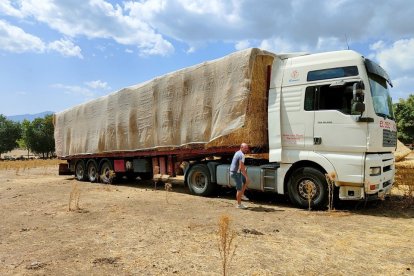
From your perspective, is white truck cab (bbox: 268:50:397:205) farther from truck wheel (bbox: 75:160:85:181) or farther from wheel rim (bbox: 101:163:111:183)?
truck wheel (bbox: 75:160:85:181)

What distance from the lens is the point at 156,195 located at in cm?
1180

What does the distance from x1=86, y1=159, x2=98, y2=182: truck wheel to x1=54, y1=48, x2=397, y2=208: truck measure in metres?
3.78

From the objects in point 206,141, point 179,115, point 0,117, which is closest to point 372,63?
point 206,141

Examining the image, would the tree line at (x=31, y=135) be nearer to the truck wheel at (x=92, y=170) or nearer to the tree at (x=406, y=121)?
the truck wheel at (x=92, y=170)

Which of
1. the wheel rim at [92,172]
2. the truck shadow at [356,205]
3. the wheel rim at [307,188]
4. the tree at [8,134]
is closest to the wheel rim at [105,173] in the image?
the wheel rim at [92,172]

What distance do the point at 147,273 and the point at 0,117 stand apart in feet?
273

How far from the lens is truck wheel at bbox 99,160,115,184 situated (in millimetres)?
15248

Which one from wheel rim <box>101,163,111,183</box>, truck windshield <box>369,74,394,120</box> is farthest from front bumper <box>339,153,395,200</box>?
wheel rim <box>101,163,111,183</box>

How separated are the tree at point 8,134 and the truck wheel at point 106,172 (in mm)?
66748

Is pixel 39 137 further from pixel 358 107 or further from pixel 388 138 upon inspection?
pixel 358 107

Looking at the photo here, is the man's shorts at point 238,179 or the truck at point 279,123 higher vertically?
the truck at point 279,123

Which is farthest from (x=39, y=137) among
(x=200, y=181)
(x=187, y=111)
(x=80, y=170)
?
(x=200, y=181)

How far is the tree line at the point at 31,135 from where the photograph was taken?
6850cm

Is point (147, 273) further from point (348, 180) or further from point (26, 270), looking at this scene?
point (348, 180)
